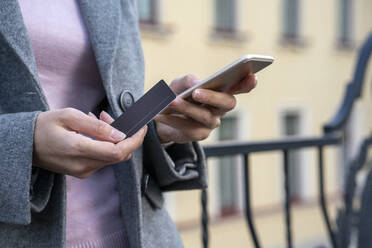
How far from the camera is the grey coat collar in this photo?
102 cm

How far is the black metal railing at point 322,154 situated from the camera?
1.85m

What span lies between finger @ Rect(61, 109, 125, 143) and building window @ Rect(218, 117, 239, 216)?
1096 cm

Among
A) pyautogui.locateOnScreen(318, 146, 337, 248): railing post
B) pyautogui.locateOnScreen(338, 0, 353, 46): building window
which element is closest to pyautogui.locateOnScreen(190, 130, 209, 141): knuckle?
pyautogui.locateOnScreen(318, 146, 337, 248): railing post

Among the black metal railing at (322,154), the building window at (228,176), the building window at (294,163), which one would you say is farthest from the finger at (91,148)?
the building window at (294,163)

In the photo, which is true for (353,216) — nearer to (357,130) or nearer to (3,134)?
(3,134)

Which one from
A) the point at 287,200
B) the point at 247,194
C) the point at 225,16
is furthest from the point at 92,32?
the point at 225,16

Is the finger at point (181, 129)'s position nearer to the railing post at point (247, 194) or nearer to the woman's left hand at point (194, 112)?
the woman's left hand at point (194, 112)

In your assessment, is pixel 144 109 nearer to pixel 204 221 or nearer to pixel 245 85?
pixel 245 85

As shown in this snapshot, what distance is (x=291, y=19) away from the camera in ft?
43.8

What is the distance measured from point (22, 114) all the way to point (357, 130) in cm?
1518

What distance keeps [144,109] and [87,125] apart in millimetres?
105

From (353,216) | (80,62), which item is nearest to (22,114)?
(80,62)

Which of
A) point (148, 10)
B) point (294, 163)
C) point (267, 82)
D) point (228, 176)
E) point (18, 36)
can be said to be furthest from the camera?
point (294, 163)

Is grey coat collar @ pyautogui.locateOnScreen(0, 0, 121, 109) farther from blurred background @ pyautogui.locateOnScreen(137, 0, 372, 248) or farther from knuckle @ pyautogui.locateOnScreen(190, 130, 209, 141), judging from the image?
blurred background @ pyautogui.locateOnScreen(137, 0, 372, 248)
